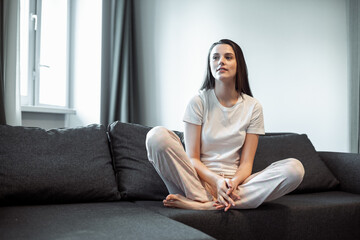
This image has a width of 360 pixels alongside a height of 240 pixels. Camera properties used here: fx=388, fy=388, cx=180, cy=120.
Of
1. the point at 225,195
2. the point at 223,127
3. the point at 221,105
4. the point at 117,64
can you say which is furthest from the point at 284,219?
the point at 117,64

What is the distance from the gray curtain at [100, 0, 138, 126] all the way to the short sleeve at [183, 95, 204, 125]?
1289mm

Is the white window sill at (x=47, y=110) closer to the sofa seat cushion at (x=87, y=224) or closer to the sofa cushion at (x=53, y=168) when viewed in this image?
the sofa cushion at (x=53, y=168)

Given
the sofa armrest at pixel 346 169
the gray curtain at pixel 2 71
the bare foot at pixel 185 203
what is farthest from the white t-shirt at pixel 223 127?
the gray curtain at pixel 2 71

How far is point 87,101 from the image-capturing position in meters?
3.26

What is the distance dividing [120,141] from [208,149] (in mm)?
496

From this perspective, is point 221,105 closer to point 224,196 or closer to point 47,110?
point 224,196

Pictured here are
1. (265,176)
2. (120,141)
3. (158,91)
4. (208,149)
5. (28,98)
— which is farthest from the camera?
(158,91)

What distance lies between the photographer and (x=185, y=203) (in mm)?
1664

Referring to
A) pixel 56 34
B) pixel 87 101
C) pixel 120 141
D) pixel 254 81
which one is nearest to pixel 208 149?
pixel 120 141

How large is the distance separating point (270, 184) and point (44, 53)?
2375mm

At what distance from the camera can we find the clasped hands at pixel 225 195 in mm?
1621

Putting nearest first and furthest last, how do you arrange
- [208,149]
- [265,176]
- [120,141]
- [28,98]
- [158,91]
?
[265,176], [208,149], [120,141], [28,98], [158,91]

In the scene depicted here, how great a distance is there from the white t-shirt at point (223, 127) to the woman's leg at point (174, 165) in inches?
7.7

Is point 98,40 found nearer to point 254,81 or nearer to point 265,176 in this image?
point 254,81
